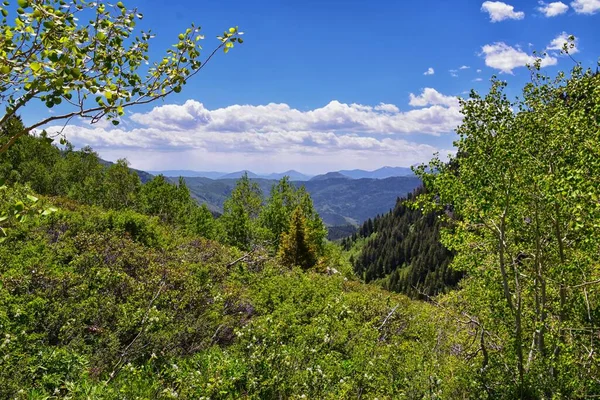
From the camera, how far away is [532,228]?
411 inches

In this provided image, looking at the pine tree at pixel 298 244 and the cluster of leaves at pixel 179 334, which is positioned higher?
the cluster of leaves at pixel 179 334

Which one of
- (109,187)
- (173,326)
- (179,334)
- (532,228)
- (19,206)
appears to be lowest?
(179,334)

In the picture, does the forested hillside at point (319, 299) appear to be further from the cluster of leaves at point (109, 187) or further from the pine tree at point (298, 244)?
the cluster of leaves at point (109, 187)

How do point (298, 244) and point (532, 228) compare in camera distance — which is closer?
point (532, 228)

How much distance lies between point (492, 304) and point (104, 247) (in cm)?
1540

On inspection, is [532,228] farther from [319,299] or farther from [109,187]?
[109,187]

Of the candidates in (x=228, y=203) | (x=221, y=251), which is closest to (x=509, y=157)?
(x=221, y=251)

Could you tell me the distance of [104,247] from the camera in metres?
15.4

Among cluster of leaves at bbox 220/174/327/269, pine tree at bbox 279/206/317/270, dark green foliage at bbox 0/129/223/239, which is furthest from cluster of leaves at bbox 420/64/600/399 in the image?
dark green foliage at bbox 0/129/223/239

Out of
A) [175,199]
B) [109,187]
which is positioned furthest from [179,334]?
[109,187]

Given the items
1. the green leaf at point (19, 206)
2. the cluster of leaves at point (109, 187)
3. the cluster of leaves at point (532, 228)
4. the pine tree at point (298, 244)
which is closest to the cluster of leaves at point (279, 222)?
the pine tree at point (298, 244)

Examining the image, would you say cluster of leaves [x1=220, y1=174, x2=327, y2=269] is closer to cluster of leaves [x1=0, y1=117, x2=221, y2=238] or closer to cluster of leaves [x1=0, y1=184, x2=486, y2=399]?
cluster of leaves [x1=0, y1=117, x2=221, y2=238]

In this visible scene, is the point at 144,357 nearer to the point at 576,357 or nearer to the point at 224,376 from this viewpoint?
the point at 224,376

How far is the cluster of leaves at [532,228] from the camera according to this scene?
8477mm
